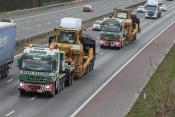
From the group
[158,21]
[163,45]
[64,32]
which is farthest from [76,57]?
[158,21]

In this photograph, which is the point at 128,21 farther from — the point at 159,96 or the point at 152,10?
the point at 152,10

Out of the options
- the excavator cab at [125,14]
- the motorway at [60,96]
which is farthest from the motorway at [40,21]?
the motorway at [60,96]

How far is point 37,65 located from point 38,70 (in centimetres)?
36

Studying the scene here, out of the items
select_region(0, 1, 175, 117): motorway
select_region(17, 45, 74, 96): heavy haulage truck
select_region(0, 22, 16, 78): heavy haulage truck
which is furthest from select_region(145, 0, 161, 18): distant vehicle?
select_region(17, 45, 74, 96): heavy haulage truck

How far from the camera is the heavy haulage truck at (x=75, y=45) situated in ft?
139

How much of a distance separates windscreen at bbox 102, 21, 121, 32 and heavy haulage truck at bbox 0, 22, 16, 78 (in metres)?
21.0

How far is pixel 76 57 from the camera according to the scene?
140 feet

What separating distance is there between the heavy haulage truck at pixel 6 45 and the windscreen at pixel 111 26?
68.9ft

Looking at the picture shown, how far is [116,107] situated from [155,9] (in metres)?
69.6

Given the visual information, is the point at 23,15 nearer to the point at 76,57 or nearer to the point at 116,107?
the point at 76,57

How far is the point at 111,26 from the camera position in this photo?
2454 inches

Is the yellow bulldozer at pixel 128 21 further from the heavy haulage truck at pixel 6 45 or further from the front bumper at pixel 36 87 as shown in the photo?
the front bumper at pixel 36 87

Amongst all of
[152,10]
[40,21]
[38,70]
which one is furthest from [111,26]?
[152,10]

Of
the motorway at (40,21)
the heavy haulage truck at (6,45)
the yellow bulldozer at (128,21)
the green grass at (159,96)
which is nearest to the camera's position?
the green grass at (159,96)
